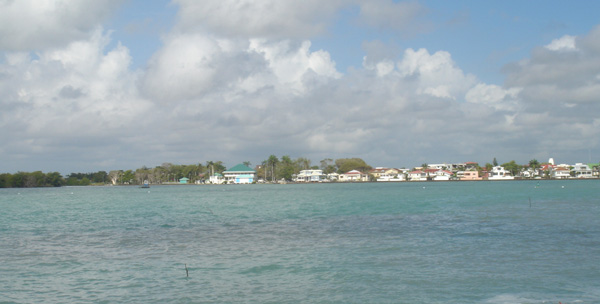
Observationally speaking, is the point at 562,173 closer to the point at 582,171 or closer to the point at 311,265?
the point at 582,171

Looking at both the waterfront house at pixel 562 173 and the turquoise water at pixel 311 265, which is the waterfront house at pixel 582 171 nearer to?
the waterfront house at pixel 562 173

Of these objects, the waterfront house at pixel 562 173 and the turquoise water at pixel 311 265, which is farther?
the waterfront house at pixel 562 173

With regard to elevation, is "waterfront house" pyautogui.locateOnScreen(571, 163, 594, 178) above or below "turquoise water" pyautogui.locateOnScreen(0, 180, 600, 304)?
above

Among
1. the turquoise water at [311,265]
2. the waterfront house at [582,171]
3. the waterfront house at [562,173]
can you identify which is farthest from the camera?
the waterfront house at [582,171]

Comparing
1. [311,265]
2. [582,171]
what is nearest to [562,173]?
[582,171]

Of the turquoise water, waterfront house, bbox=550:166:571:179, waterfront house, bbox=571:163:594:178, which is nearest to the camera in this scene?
the turquoise water

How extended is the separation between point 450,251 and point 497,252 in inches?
68.3

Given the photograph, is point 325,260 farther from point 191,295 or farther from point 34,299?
point 34,299

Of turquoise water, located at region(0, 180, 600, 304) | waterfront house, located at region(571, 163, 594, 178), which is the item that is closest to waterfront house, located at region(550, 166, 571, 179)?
waterfront house, located at region(571, 163, 594, 178)

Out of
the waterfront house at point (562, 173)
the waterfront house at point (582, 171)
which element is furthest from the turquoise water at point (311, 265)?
the waterfront house at point (582, 171)

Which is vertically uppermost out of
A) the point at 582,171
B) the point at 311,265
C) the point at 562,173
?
the point at 582,171

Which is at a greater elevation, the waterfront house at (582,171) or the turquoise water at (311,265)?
the waterfront house at (582,171)

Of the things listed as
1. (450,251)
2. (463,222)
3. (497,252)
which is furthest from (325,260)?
(463,222)

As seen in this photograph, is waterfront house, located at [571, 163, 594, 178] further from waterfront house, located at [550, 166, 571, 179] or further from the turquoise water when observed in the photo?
the turquoise water
